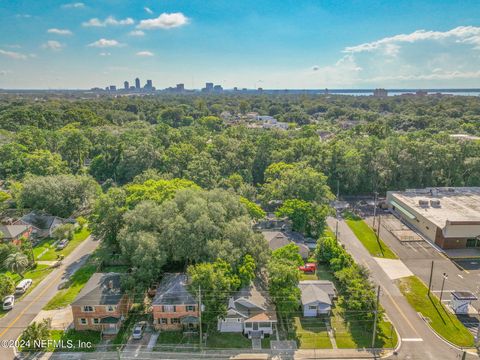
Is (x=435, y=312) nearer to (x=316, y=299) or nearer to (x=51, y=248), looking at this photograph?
(x=316, y=299)

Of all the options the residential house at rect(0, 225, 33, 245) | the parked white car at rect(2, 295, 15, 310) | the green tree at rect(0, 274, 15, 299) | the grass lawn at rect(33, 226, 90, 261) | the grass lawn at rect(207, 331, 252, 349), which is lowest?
the grass lawn at rect(207, 331, 252, 349)

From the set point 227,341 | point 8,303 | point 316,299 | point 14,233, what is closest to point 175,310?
point 227,341

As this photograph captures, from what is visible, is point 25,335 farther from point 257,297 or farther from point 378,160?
point 378,160

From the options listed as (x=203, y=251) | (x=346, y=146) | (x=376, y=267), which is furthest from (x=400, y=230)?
(x=203, y=251)

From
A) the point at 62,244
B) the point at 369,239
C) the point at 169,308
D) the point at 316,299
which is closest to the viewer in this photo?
the point at 169,308

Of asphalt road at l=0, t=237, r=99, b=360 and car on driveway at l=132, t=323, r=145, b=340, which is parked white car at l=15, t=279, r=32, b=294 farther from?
car on driveway at l=132, t=323, r=145, b=340

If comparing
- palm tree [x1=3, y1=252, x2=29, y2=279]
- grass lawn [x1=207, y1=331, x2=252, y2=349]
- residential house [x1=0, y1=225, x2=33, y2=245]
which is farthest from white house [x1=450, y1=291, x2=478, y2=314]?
residential house [x1=0, y1=225, x2=33, y2=245]

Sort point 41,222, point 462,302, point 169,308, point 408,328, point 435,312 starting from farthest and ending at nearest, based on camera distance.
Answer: point 41,222
point 435,312
point 462,302
point 408,328
point 169,308
